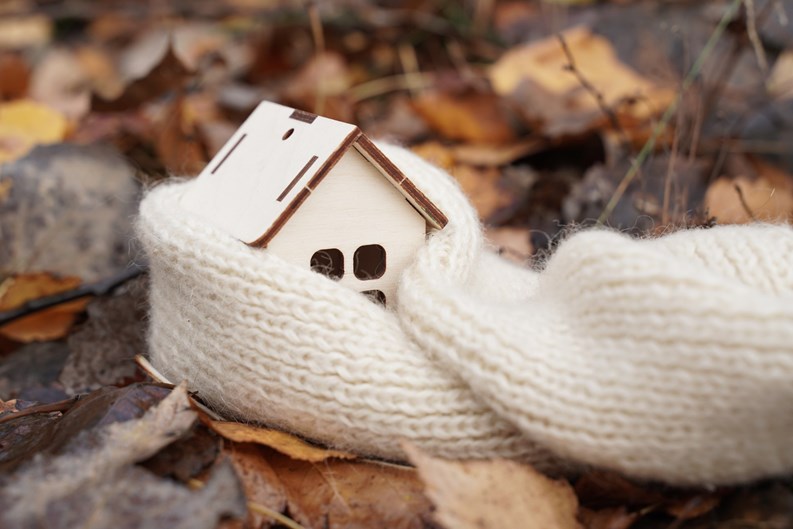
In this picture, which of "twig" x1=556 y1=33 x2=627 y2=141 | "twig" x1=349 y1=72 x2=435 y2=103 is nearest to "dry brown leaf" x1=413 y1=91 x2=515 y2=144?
"twig" x1=349 y1=72 x2=435 y2=103

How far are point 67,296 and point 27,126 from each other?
43.2 inches

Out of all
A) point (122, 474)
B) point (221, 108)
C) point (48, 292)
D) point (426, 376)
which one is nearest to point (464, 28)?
point (221, 108)

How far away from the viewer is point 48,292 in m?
1.77

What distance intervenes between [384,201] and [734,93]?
201 centimetres

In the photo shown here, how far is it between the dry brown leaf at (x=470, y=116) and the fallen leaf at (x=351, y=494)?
1.69 m

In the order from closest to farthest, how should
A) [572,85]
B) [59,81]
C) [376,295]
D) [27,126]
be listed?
[376,295], [27,126], [572,85], [59,81]

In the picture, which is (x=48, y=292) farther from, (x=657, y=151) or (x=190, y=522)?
(x=657, y=151)

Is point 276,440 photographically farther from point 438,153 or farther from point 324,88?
point 324,88

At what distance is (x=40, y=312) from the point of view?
170cm

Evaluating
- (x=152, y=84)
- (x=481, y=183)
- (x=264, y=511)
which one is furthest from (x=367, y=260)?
(x=152, y=84)

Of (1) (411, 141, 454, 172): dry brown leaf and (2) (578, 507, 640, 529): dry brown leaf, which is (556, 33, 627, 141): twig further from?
(2) (578, 507, 640, 529): dry brown leaf

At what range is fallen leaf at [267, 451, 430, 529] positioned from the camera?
107 centimetres

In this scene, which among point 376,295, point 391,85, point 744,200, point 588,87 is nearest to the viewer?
point 376,295

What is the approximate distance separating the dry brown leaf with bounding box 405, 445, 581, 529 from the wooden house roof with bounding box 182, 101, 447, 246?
421 mm
